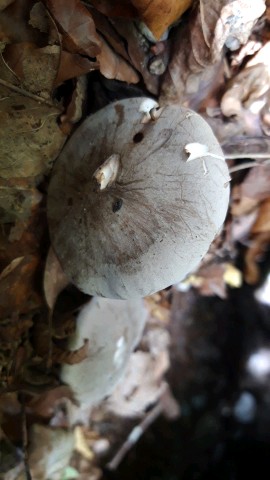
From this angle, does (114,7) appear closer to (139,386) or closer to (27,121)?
(27,121)

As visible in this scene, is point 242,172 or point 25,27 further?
point 242,172

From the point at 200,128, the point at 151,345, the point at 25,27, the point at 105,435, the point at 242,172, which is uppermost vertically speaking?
the point at 25,27

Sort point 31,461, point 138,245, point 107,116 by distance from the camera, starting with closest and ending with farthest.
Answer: point 138,245 → point 107,116 → point 31,461

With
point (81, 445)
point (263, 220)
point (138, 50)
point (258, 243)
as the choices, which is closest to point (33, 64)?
point (138, 50)

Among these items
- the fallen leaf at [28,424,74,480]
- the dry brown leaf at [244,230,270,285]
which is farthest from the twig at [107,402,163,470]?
the dry brown leaf at [244,230,270,285]

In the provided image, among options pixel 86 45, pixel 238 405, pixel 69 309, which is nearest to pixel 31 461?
pixel 69 309

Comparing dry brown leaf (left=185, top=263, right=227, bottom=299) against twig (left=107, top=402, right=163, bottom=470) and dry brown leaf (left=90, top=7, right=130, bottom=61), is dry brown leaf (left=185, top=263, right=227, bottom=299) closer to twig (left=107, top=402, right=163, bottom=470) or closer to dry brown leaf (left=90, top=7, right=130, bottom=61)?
twig (left=107, top=402, right=163, bottom=470)

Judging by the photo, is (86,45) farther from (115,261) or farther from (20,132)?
(115,261)

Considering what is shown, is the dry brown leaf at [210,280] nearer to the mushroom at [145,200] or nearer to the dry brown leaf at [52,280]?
the dry brown leaf at [52,280]
